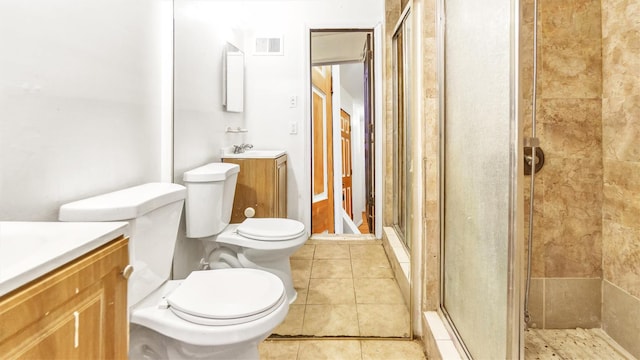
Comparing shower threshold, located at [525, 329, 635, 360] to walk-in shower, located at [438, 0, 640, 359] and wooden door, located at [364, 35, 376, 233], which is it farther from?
wooden door, located at [364, 35, 376, 233]

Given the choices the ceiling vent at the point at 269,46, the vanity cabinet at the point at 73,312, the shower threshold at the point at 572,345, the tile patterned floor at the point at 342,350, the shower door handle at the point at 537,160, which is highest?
the ceiling vent at the point at 269,46

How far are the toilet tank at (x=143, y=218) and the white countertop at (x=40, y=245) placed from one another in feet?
0.66

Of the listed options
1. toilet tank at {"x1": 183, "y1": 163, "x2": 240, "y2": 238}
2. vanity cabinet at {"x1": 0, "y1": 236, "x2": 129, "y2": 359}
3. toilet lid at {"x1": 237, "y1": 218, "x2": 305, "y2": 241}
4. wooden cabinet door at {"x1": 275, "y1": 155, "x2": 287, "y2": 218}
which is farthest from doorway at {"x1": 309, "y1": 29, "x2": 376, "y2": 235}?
vanity cabinet at {"x1": 0, "y1": 236, "x2": 129, "y2": 359}

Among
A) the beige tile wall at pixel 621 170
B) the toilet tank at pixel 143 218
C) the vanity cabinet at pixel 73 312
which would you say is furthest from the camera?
the beige tile wall at pixel 621 170

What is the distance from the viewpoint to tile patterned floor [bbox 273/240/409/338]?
166cm

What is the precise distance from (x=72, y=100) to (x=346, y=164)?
345 cm

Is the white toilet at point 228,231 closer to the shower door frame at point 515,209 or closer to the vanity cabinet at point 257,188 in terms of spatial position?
the vanity cabinet at point 257,188

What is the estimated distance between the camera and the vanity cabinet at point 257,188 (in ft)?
7.14

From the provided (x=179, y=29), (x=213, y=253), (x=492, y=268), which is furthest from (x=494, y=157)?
(x=179, y=29)

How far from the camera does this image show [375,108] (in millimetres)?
2807

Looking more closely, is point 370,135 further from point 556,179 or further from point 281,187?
point 556,179

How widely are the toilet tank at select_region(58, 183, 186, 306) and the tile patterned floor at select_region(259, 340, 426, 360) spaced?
622mm

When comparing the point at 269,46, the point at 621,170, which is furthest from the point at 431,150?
the point at 269,46

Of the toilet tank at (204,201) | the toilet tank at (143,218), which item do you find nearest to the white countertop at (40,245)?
the toilet tank at (143,218)
